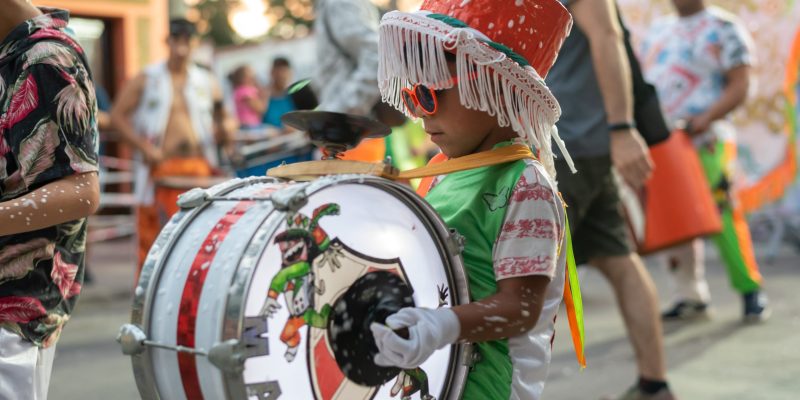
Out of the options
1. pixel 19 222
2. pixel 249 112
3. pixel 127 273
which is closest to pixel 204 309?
pixel 19 222

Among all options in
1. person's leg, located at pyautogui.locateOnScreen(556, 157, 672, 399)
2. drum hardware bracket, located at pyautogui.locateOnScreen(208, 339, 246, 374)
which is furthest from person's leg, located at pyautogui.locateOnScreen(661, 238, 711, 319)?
drum hardware bracket, located at pyautogui.locateOnScreen(208, 339, 246, 374)

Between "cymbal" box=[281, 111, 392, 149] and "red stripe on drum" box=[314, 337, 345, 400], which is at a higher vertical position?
"cymbal" box=[281, 111, 392, 149]

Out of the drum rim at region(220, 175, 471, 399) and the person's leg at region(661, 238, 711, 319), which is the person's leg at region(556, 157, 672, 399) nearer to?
the drum rim at region(220, 175, 471, 399)

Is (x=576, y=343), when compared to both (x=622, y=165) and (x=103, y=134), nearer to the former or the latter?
(x=622, y=165)

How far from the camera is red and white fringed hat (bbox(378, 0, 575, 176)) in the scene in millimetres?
2025

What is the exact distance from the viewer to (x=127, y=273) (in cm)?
930

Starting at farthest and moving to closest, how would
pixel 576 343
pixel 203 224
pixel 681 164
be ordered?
pixel 681 164
pixel 576 343
pixel 203 224

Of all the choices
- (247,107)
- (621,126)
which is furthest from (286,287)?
(247,107)

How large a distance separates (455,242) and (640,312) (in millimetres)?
1911

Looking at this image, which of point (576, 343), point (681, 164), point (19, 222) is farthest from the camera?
point (681, 164)

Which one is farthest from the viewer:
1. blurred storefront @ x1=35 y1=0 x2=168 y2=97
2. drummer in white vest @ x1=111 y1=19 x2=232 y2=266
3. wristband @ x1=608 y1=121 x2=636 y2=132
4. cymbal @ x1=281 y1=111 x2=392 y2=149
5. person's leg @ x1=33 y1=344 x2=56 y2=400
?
blurred storefront @ x1=35 y1=0 x2=168 y2=97

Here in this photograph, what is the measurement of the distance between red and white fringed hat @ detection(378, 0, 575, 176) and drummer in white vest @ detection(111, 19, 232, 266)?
14.3 ft

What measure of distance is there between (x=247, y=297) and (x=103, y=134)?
11452 millimetres

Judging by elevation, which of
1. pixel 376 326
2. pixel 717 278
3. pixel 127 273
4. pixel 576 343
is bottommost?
pixel 127 273
